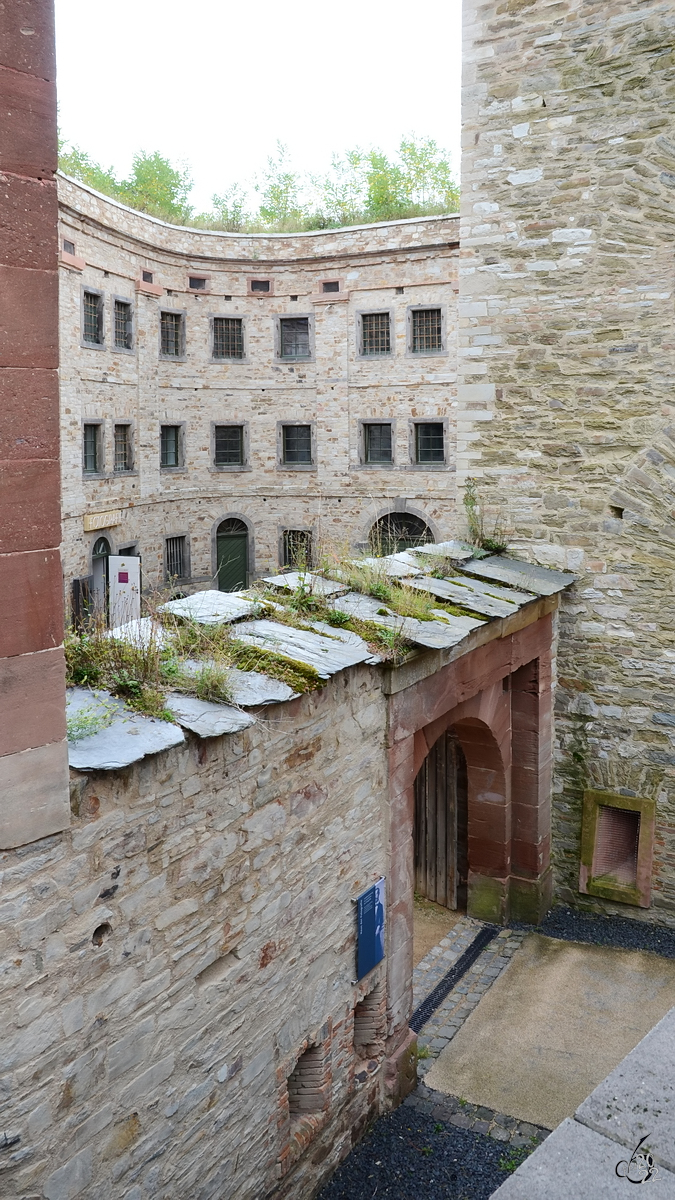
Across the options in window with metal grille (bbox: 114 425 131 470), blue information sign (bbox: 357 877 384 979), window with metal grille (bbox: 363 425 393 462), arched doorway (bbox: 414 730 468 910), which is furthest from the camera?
window with metal grille (bbox: 363 425 393 462)

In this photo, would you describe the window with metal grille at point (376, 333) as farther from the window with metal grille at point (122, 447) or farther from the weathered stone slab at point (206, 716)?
the weathered stone slab at point (206, 716)

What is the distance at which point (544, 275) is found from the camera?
8.62m

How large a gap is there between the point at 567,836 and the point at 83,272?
1480 centimetres

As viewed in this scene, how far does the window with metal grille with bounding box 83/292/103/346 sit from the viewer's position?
1919cm

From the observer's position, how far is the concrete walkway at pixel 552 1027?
663cm

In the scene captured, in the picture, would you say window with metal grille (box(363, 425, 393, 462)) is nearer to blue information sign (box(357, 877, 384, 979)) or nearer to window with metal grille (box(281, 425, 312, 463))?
window with metal grille (box(281, 425, 312, 463))

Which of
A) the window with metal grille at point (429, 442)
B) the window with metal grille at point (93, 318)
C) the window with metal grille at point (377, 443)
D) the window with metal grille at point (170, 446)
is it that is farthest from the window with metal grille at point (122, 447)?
the window with metal grille at point (429, 442)

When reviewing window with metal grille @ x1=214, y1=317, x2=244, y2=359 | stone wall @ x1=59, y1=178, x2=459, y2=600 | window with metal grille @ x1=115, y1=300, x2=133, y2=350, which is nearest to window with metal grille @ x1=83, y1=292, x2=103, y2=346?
stone wall @ x1=59, y1=178, x2=459, y2=600

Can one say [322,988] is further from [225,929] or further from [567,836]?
[567,836]

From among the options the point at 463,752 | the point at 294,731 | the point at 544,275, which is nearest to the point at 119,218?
the point at 544,275

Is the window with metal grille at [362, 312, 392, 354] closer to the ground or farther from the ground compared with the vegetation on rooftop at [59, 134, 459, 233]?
closer to the ground

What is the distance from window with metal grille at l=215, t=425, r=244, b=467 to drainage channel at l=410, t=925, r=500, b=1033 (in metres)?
16.9

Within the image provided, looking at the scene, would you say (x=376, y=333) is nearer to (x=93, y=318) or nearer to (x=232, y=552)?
(x=232, y=552)

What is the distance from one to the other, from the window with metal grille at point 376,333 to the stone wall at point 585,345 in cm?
1362
